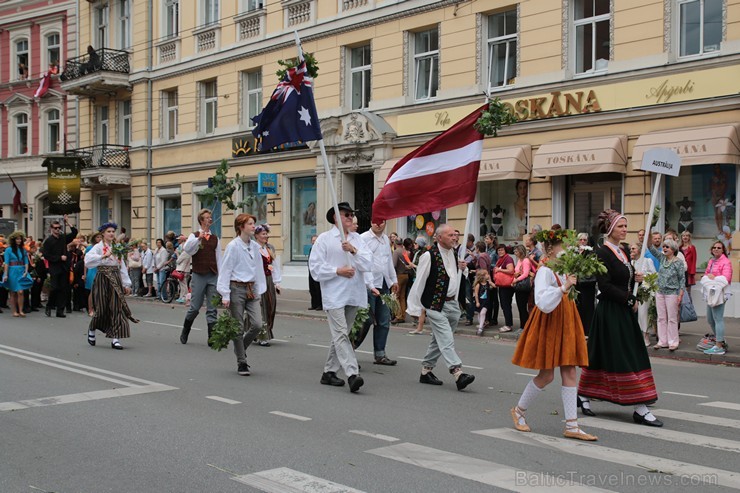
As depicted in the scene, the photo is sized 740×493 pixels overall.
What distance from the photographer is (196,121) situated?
30.9 metres

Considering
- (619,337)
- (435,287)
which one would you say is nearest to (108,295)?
(435,287)

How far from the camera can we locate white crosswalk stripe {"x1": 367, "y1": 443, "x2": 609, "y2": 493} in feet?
17.8

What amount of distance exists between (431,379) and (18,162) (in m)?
36.0

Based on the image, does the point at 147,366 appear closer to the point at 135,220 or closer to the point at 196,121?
the point at 196,121

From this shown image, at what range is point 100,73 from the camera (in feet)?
110

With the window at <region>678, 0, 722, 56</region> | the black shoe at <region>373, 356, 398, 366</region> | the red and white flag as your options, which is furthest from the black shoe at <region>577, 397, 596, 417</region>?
the window at <region>678, 0, 722, 56</region>

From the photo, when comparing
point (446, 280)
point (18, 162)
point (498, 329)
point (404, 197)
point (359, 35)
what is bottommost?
point (498, 329)

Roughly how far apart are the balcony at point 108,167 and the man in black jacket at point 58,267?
14922mm

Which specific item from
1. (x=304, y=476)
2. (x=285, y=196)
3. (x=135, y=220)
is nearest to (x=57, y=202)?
(x=135, y=220)

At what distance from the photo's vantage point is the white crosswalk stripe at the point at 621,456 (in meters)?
5.75

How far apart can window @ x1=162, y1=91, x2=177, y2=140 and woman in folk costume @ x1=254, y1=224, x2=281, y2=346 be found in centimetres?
1984

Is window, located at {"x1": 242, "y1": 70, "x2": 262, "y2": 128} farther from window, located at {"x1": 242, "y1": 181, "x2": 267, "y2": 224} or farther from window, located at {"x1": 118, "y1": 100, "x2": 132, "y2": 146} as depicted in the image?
window, located at {"x1": 118, "y1": 100, "x2": 132, "y2": 146}

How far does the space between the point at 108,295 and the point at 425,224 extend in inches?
470

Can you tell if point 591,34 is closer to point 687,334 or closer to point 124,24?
point 687,334
